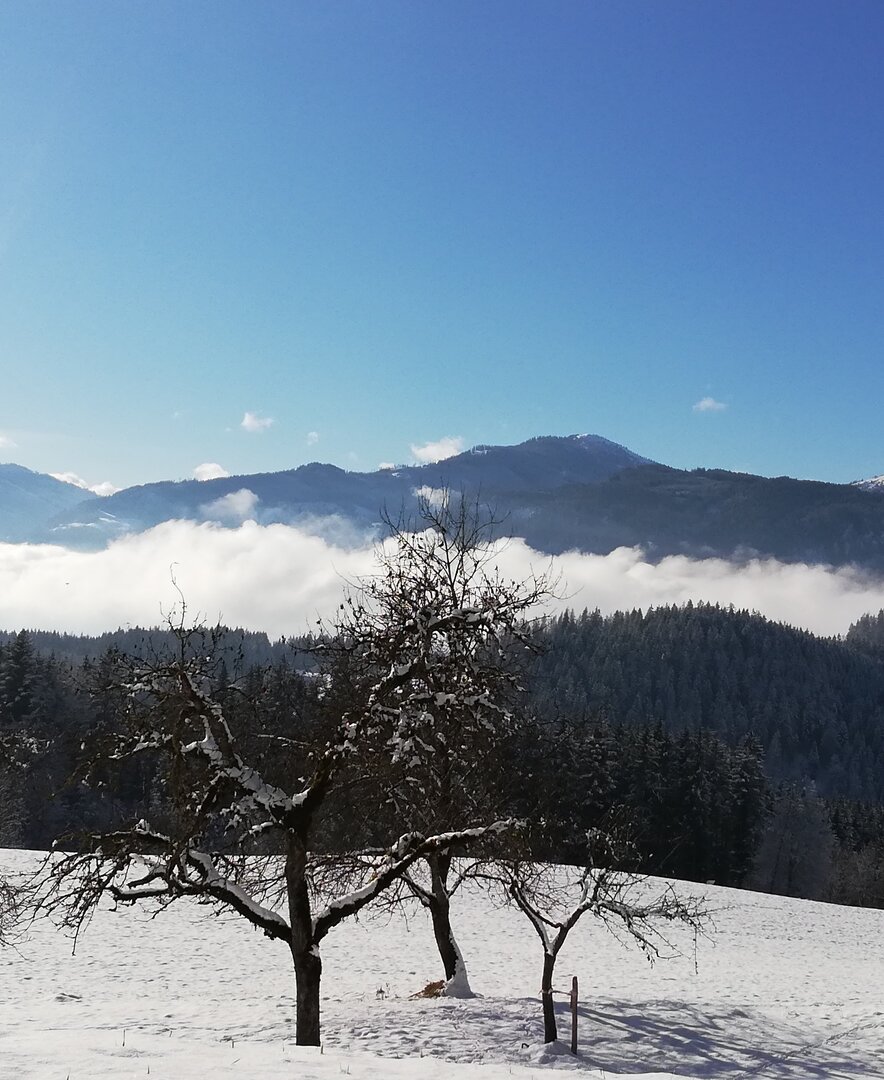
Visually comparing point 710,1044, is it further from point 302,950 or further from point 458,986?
point 302,950

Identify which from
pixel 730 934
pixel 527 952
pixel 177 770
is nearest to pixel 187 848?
pixel 177 770

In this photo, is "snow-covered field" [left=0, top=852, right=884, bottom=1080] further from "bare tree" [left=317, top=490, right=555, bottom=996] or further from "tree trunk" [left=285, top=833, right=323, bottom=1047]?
"bare tree" [left=317, top=490, right=555, bottom=996]

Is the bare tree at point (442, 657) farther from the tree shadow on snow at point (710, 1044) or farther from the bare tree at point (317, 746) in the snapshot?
the tree shadow on snow at point (710, 1044)

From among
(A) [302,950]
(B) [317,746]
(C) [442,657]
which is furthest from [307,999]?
(C) [442,657]

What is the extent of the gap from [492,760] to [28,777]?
53123mm

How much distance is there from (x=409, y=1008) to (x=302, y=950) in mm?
6868

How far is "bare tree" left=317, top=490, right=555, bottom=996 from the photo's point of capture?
517 inches

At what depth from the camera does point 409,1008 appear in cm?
1797

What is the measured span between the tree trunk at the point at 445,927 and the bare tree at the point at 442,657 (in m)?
0.04

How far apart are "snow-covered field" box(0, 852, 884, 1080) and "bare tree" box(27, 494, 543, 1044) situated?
202 centimetres

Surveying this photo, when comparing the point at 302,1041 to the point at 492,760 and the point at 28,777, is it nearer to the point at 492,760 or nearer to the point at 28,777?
the point at 492,760

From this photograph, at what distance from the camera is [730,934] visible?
35.1 m

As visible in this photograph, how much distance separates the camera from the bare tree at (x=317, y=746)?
12.3 meters

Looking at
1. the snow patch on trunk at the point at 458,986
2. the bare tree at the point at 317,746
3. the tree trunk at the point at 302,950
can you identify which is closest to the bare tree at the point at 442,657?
the bare tree at the point at 317,746
